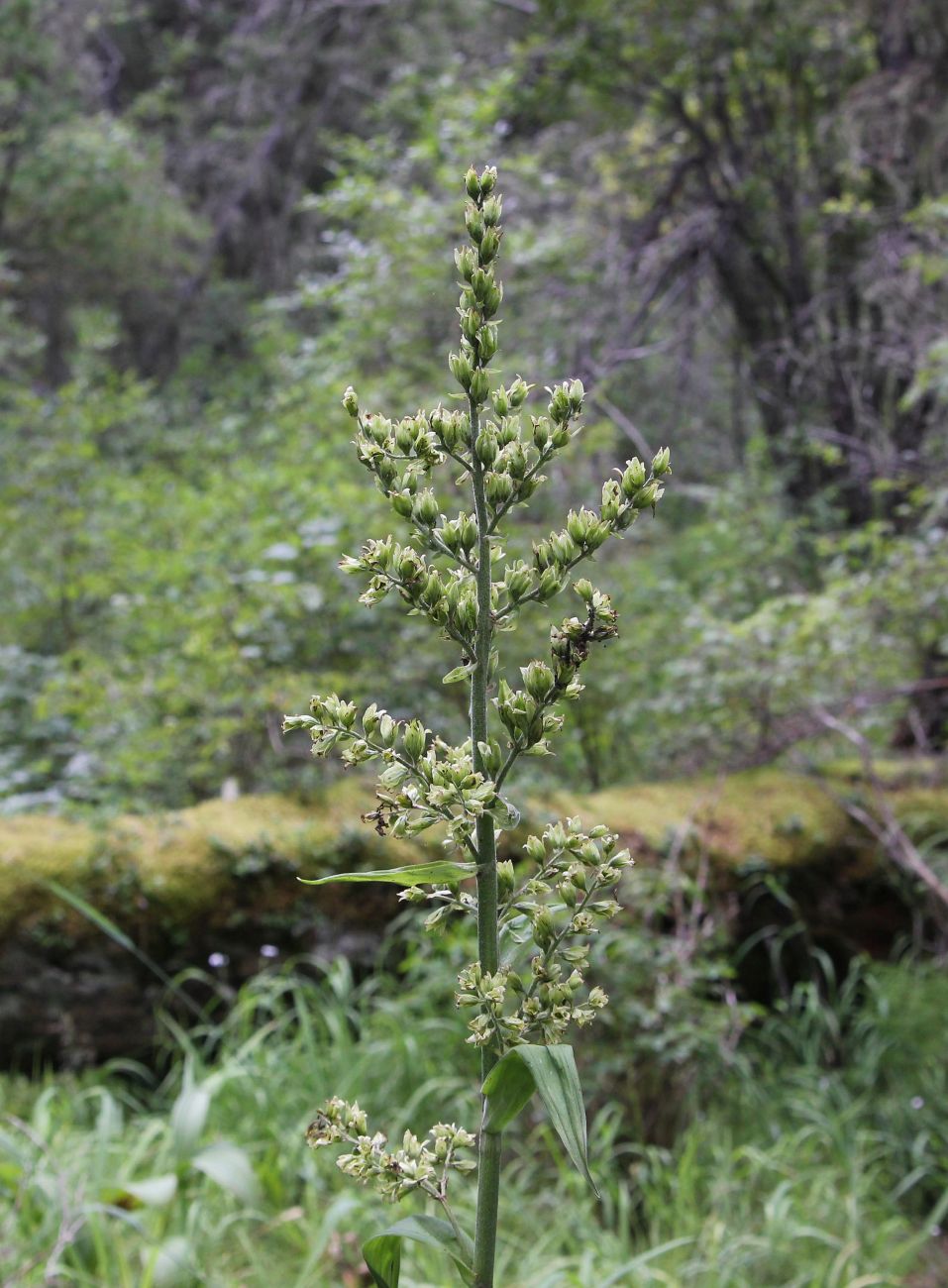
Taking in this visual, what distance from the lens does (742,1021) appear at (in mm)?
3178

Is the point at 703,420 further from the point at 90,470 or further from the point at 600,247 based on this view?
the point at 90,470

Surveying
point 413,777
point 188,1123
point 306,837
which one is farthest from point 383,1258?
point 306,837

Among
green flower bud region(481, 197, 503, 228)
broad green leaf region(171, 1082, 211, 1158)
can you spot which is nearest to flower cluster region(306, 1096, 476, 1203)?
green flower bud region(481, 197, 503, 228)

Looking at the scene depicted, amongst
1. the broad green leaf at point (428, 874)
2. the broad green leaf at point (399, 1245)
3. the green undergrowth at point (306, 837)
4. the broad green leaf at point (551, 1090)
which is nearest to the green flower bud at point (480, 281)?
the broad green leaf at point (428, 874)

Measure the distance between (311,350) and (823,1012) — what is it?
4.38 metres

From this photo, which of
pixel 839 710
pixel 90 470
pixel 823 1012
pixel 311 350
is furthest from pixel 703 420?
pixel 823 1012

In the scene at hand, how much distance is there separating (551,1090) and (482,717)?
279 mm

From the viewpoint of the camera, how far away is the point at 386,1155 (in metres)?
0.89

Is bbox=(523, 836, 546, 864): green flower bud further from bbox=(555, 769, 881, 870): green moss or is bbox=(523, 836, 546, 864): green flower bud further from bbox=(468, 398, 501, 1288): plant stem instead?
bbox=(555, 769, 881, 870): green moss

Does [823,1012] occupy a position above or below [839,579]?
below

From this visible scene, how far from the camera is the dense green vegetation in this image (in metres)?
2.76

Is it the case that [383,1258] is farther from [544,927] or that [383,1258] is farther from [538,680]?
[538,680]

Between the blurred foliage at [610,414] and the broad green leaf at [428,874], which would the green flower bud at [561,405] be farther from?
the blurred foliage at [610,414]

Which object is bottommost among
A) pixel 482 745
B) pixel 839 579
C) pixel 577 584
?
pixel 482 745
